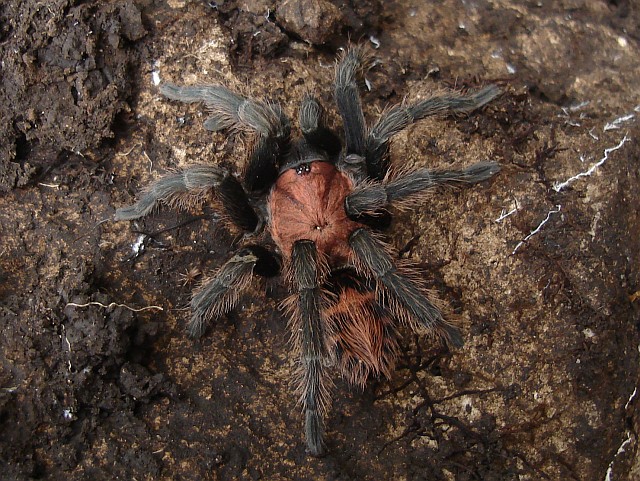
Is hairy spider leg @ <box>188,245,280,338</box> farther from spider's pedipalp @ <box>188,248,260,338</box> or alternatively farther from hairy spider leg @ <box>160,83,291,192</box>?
hairy spider leg @ <box>160,83,291,192</box>

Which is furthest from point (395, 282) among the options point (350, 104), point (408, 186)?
point (350, 104)

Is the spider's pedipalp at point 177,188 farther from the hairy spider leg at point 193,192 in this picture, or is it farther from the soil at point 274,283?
the soil at point 274,283

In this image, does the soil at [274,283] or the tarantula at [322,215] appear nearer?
the tarantula at [322,215]

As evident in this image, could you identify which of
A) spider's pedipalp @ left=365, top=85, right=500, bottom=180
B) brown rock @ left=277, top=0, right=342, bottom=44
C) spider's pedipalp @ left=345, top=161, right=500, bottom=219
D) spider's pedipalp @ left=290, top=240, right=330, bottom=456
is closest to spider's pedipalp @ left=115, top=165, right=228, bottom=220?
spider's pedipalp @ left=290, top=240, right=330, bottom=456

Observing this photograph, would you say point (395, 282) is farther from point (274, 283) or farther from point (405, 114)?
point (405, 114)

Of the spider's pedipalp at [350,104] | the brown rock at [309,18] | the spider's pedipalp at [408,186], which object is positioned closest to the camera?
the spider's pedipalp at [408,186]

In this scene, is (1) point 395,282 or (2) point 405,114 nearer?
(1) point 395,282

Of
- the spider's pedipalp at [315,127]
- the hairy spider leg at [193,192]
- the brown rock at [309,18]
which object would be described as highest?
the brown rock at [309,18]

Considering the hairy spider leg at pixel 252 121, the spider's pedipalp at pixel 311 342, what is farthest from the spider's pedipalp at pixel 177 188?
the spider's pedipalp at pixel 311 342
